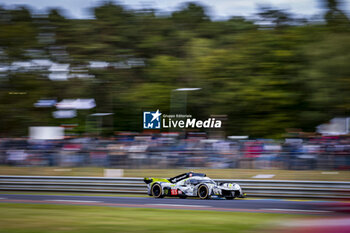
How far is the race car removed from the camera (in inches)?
585

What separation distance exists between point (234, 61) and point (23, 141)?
19.7 m

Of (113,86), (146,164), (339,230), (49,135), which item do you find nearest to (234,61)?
(113,86)

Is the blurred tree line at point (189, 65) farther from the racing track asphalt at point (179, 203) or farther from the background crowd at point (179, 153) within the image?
the racing track asphalt at point (179, 203)

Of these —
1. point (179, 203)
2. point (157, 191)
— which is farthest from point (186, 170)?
point (179, 203)

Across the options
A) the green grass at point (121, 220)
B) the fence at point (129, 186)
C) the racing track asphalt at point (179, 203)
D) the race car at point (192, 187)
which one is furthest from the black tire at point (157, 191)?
the green grass at point (121, 220)

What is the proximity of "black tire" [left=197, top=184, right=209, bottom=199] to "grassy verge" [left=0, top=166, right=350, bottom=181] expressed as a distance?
1929 mm

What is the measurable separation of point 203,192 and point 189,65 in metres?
23.9

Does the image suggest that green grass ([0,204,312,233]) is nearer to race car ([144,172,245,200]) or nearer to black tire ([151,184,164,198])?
race car ([144,172,245,200])

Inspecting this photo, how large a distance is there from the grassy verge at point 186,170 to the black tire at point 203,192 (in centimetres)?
193

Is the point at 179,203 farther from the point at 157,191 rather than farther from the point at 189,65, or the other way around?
the point at 189,65

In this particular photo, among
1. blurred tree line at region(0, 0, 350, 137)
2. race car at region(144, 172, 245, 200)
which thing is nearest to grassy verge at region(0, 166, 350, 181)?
race car at region(144, 172, 245, 200)

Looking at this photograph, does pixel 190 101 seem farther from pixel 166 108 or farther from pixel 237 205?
pixel 237 205

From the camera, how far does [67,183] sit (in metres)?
17.6

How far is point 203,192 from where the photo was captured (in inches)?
598
